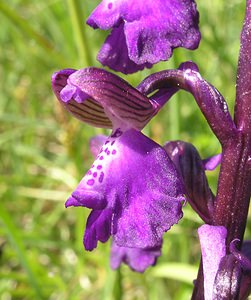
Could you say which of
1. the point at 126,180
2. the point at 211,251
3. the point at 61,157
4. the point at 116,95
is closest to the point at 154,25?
the point at 116,95

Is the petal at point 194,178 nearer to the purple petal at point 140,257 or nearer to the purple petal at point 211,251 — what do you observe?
the purple petal at point 211,251

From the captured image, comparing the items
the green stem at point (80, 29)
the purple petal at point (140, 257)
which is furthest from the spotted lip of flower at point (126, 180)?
the green stem at point (80, 29)

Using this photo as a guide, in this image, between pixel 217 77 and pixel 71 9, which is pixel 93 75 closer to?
pixel 71 9

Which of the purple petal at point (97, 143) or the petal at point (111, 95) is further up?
the petal at point (111, 95)

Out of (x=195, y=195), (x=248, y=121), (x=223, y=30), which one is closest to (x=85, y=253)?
(x=195, y=195)

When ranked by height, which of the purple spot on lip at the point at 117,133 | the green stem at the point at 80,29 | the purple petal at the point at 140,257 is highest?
the green stem at the point at 80,29

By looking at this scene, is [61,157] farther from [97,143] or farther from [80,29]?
[97,143]
